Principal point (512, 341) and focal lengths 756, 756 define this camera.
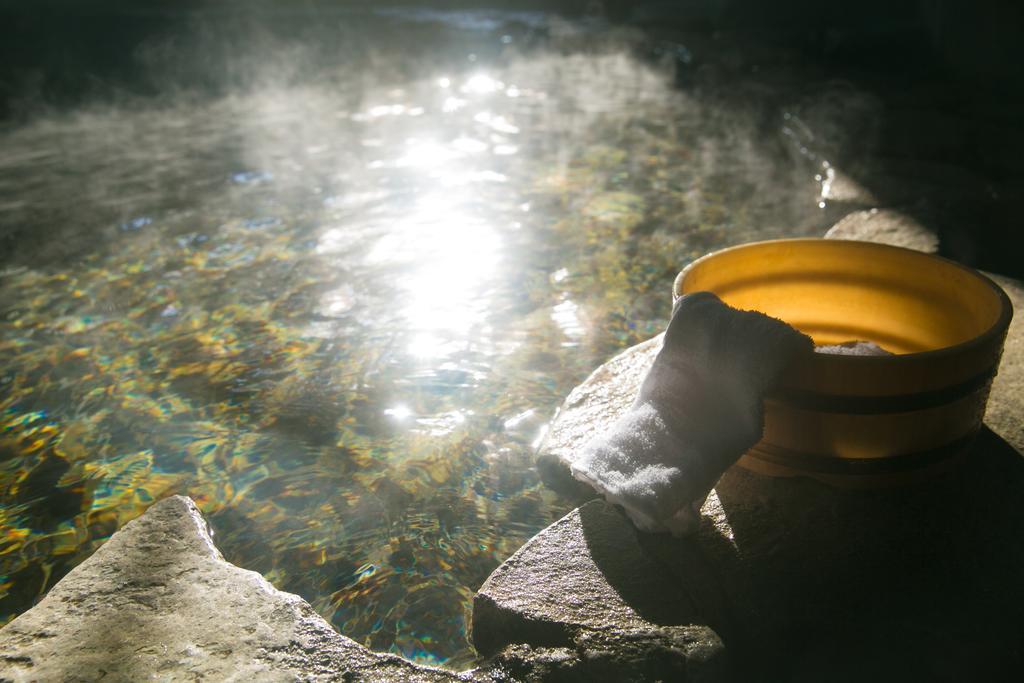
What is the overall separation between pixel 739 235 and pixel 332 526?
254cm

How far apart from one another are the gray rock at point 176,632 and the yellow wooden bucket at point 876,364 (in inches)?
34.3

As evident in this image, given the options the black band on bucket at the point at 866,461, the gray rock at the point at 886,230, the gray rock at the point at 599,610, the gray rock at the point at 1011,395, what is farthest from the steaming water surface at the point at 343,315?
the gray rock at the point at 1011,395

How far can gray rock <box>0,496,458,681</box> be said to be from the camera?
54.0 inches

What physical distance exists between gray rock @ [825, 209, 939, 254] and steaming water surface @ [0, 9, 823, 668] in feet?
1.12

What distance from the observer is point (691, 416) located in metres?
1.58

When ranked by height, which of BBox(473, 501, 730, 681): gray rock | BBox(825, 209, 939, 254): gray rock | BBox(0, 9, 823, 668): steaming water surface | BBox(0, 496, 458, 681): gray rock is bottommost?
BBox(0, 9, 823, 668): steaming water surface

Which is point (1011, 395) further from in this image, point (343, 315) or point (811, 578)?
point (343, 315)

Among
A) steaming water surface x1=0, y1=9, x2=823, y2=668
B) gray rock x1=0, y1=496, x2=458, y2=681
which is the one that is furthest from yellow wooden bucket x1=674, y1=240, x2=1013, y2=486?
gray rock x1=0, y1=496, x2=458, y2=681

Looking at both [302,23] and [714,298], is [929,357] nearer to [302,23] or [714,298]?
[714,298]

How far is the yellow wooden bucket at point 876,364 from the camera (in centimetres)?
148

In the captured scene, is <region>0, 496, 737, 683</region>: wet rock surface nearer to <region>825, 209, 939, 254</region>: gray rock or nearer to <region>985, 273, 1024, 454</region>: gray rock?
<region>985, 273, 1024, 454</region>: gray rock

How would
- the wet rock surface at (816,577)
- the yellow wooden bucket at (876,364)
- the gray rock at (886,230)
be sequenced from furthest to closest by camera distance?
the gray rock at (886,230)
the yellow wooden bucket at (876,364)
the wet rock surface at (816,577)

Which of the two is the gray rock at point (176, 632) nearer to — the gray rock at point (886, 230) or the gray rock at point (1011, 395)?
the gray rock at point (1011, 395)

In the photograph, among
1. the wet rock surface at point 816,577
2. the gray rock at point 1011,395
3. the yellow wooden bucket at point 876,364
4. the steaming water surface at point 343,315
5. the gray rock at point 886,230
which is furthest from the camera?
the gray rock at point 886,230
